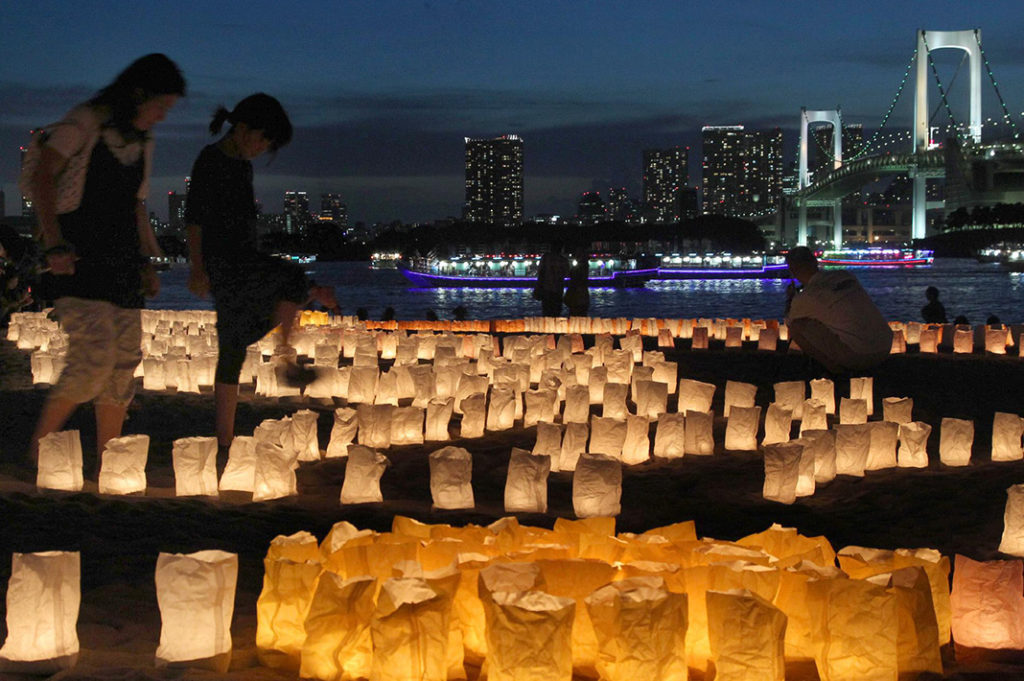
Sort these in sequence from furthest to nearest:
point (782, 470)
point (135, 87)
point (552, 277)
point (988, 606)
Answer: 1. point (552, 277)
2. point (782, 470)
3. point (135, 87)
4. point (988, 606)

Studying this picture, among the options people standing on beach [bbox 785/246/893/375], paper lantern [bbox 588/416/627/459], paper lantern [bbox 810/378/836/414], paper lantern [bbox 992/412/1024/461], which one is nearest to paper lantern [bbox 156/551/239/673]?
paper lantern [bbox 588/416/627/459]

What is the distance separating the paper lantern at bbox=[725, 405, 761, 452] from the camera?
21.5ft

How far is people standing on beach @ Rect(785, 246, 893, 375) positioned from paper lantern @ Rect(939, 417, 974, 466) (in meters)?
1.97

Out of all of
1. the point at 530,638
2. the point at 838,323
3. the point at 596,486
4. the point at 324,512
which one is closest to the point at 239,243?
the point at 324,512

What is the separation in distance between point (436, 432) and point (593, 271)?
53.1 metres

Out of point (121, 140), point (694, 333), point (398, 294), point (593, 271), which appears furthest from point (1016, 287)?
point (121, 140)

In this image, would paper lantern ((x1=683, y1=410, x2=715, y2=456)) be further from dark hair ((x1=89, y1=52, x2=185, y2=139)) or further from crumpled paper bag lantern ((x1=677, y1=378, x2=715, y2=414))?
dark hair ((x1=89, y1=52, x2=185, y2=139))

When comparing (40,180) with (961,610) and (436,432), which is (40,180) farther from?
(961,610)

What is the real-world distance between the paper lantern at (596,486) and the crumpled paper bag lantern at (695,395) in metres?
2.61

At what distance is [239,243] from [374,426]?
1.51 m

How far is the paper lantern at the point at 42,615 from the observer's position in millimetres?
2916

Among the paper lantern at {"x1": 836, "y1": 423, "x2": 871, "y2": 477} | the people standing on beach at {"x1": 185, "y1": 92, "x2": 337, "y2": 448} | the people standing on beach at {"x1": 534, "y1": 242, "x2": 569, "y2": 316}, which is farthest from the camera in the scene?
the people standing on beach at {"x1": 534, "y1": 242, "x2": 569, "y2": 316}

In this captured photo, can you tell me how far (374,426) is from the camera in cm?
645

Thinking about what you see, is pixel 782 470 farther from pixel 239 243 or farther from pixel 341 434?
pixel 239 243
